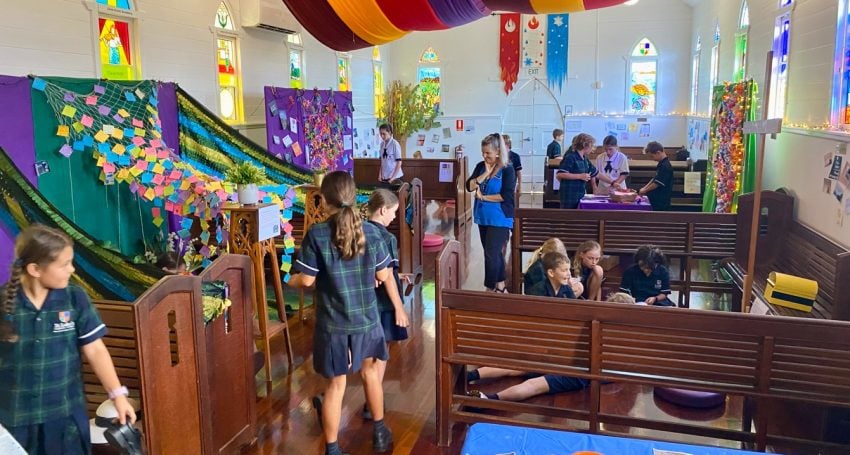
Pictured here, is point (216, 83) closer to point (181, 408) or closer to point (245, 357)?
point (245, 357)

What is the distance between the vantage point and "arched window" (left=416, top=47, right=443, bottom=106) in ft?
46.8

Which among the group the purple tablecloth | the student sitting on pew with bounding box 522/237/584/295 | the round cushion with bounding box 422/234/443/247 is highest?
the purple tablecloth

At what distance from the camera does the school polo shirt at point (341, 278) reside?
9.58 ft

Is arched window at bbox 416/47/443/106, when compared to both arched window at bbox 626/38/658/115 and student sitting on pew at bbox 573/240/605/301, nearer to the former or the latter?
arched window at bbox 626/38/658/115

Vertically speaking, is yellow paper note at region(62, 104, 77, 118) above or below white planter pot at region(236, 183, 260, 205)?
above

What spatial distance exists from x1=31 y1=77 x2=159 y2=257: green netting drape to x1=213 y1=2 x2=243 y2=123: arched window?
269 centimetres

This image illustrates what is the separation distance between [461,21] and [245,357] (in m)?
2.38

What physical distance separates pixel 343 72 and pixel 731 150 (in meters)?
6.94

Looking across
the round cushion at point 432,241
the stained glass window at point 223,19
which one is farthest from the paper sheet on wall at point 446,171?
the stained glass window at point 223,19

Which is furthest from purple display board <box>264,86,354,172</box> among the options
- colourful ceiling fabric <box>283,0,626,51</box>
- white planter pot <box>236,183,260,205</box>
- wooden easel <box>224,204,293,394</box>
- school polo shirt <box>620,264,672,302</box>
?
school polo shirt <box>620,264,672,302</box>

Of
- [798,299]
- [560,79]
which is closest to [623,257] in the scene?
[798,299]

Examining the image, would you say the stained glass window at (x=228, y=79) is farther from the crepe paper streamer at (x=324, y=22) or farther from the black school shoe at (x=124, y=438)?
the black school shoe at (x=124, y=438)

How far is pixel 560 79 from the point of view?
44.9ft

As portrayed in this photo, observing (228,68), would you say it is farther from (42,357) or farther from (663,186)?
(42,357)
